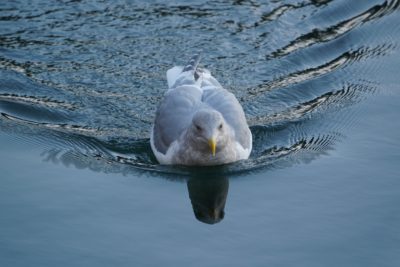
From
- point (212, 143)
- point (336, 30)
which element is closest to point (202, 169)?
point (212, 143)

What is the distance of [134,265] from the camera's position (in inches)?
279

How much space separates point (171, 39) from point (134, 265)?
15.5 feet

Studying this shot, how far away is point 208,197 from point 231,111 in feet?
3.39

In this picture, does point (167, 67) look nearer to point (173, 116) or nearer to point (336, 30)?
point (173, 116)

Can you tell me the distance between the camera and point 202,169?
28.9ft

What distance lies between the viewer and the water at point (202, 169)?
7414 millimetres

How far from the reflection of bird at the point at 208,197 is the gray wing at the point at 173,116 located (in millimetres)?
531

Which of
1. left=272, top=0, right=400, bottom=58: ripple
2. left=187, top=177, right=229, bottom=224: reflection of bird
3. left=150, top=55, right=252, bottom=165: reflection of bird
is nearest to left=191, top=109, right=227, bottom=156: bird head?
left=150, top=55, right=252, bottom=165: reflection of bird

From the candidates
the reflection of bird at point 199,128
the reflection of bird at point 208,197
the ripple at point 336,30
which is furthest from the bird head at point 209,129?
the ripple at point 336,30

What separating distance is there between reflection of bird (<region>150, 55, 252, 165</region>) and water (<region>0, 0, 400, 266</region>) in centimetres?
15

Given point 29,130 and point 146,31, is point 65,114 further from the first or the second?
point 146,31

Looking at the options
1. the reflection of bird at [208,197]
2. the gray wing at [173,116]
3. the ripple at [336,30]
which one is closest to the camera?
the reflection of bird at [208,197]

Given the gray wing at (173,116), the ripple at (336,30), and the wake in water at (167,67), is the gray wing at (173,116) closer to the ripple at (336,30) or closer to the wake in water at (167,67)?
the wake in water at (167,67)

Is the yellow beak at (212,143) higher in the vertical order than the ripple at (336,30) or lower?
lower
